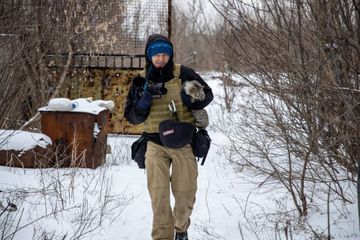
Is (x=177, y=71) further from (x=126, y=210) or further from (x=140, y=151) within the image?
(x=126, y=210)

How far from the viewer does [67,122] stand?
6.58 m

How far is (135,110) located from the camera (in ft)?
11.8

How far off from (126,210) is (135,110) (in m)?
1.57

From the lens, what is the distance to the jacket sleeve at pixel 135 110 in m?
3.57

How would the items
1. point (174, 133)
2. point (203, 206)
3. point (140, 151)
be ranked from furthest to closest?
point (203, 206), point (140, 151), point (174, 133)

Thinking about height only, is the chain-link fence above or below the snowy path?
above

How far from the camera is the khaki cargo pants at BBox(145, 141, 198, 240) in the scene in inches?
141

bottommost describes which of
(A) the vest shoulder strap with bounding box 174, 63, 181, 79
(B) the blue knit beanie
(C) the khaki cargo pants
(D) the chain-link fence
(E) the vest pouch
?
(C) the khaki cargo pants

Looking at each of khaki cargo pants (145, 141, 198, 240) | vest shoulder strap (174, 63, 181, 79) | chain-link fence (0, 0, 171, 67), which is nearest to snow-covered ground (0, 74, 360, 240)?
khaki cargo pants (145, 141, 198, 240)

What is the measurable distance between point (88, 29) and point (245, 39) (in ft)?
16.5

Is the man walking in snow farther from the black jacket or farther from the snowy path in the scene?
the snowy path

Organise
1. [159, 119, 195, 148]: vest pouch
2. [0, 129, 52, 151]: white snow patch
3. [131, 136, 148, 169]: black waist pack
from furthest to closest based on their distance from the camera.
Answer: [0, 129, 52, 151]: white snow patch → [131, 136, 148, 169]: black waist pack → [159, 119, 195, 148]: vest pouch

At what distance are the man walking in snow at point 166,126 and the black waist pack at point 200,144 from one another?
0.05 metres

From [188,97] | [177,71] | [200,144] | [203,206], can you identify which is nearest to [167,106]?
[188,97]
